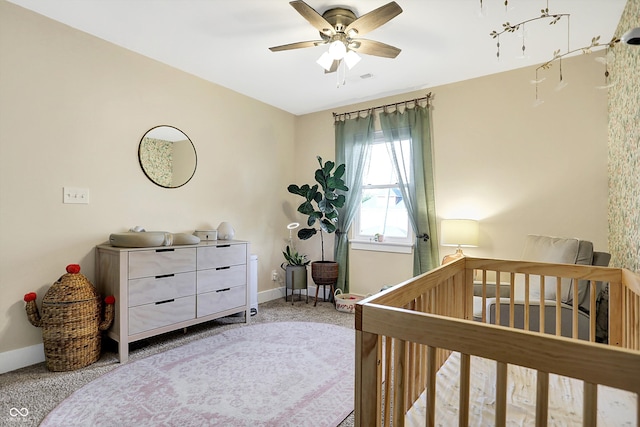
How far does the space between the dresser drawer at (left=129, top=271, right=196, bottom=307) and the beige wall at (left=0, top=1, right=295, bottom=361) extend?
500 millimetres

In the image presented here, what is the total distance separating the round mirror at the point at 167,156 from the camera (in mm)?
2855

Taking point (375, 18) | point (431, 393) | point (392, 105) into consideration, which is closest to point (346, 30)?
point (375, 18)

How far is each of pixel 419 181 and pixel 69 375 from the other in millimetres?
3362

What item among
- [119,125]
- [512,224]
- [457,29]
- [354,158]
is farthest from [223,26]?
[512,224]

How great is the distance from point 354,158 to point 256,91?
4.53ft

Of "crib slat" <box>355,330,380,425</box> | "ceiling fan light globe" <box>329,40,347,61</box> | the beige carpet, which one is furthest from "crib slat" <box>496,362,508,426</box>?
"ceiling fan light globe" <box>329,40,347,61</box>

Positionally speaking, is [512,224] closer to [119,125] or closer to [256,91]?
[256,91]

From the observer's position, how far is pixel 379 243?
3.76 m

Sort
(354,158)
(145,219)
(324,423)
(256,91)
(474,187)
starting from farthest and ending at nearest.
Answer: (354,158) → (256,91) → (474,187) → (145,219) → (324,423)

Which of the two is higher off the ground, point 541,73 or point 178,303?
point 541,73

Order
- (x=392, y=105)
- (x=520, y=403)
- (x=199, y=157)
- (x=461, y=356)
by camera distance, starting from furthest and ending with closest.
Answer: (x=392, y=105) → (x=199, y=157) → (x=520, y=403) → (x=461, y=356)

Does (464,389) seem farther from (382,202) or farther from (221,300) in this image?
(382,202)

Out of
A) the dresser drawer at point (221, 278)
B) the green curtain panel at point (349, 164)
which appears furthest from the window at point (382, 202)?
the dresser drawer at point (221, 278)

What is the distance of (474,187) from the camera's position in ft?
10.5
